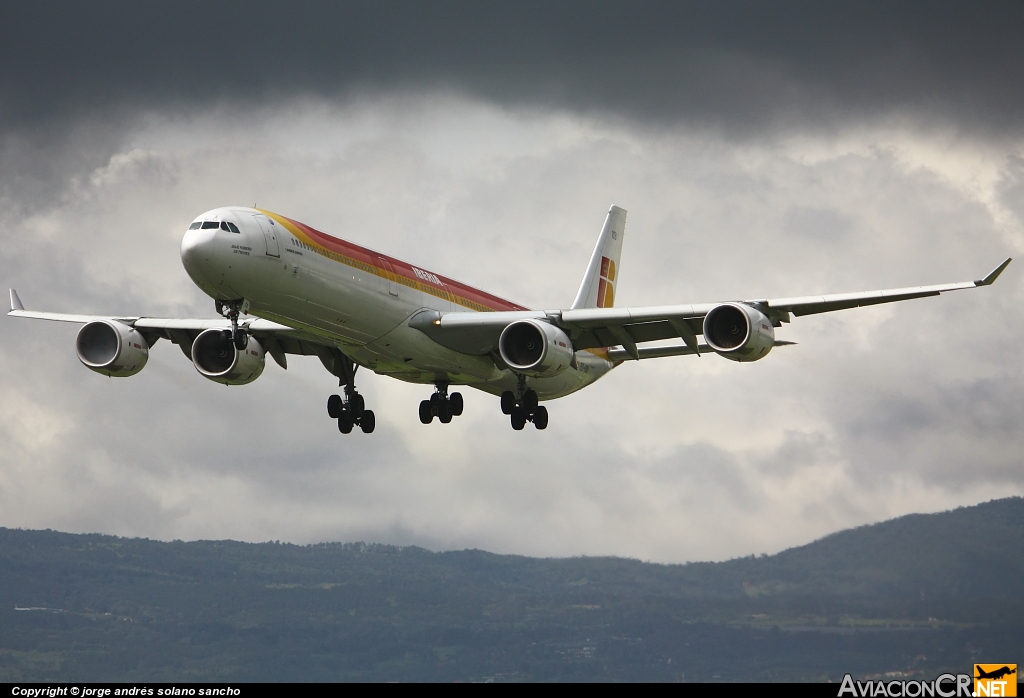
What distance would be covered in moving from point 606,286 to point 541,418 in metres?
12.9

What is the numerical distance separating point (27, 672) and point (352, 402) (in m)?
40.8

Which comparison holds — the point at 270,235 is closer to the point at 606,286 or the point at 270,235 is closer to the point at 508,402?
the point at 508,402

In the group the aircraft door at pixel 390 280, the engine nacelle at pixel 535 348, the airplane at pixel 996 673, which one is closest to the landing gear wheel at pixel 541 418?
the engine nacelle at pixel 535 348

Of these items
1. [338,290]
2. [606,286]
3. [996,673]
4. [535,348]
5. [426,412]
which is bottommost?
[996,673]

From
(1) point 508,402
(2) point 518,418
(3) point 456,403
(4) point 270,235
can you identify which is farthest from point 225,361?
(2) point 518,418

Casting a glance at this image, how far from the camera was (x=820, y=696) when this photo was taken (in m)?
48.5

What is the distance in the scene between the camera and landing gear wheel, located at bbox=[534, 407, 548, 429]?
49281 mm

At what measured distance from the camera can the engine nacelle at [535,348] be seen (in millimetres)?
42625

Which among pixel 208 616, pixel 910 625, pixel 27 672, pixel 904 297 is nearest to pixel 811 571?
pixel 910 625

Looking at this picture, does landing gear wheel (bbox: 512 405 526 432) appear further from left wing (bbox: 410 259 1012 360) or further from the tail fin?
the tail fin

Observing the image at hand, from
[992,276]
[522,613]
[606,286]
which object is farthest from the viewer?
[522,613]

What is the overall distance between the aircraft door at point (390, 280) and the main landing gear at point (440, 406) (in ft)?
23.7

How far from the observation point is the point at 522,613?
69.3 m

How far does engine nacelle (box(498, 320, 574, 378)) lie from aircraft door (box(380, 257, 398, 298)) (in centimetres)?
400
